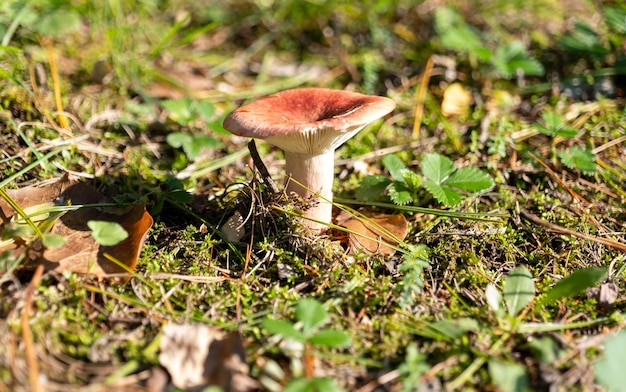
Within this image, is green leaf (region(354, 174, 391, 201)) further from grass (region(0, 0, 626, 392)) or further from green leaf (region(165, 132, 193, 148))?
green leaf (region(165, 132, 193, 148))

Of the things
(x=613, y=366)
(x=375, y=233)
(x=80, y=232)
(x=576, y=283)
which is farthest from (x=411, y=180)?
(x=80, y=232)

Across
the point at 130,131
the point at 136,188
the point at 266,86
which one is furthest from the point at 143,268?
the point at 266,86

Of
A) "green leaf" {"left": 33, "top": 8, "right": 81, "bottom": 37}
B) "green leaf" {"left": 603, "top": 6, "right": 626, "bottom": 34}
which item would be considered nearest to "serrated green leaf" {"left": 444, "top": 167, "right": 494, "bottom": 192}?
"green leaf" {"left": 603, "top": 6, "right": 626, "bottom": 34}

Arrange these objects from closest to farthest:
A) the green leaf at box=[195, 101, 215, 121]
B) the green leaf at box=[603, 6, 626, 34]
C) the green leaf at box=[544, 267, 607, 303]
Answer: the green leaf at box=[544, 267, 607, 303] → the green leaf at box=[195, 101, 215, 121] → the green leaf at box=[603, 6, 626, 34]

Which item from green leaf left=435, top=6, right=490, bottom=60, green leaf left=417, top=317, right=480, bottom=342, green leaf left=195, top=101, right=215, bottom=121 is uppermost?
green leaf left=435, top=6, right=490, bottom=60

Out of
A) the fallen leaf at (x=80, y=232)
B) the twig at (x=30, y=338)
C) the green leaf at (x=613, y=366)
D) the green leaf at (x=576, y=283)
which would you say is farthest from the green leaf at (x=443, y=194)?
the twig at (x=30, y=338)

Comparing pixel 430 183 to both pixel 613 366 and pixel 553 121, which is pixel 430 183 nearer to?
pixel 553 121

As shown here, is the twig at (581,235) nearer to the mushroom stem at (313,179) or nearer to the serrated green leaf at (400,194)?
the serrated green leaf at (400,194)
